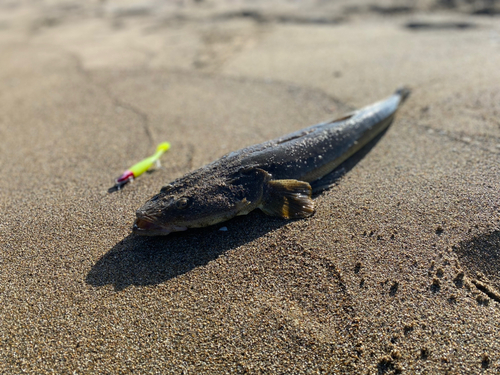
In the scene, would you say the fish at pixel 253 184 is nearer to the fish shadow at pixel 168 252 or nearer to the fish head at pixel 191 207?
the fish head at pixel 191 207

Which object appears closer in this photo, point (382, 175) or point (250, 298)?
point (250, 298)

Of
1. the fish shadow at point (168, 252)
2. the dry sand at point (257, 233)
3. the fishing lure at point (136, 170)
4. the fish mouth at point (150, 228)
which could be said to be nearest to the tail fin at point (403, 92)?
the dry sand at point (257, 233)

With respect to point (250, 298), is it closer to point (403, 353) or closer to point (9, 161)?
point (403, 353)

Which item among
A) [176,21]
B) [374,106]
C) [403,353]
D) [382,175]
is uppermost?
[176,21]

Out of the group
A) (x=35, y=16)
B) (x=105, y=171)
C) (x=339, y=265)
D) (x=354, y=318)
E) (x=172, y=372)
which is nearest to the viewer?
(x=172, y=372)

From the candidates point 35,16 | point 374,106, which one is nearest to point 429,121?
point 374,106

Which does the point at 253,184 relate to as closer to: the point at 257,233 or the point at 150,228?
the point at 257,233

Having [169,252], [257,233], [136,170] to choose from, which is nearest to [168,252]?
[169,252]

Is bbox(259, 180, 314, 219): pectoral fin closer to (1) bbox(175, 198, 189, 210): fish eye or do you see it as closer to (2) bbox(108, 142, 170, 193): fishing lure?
(1) bbox(175, 198, 189, 210): fish eye

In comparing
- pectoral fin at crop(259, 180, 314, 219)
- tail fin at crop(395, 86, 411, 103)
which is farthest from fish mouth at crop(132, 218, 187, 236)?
tail fin at crop(395, 86, 411, 103)
